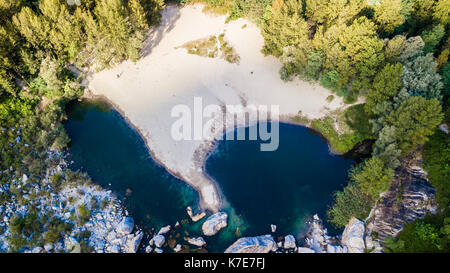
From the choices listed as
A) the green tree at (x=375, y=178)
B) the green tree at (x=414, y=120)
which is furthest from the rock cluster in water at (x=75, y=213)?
the green tree at (x=414, y=120)

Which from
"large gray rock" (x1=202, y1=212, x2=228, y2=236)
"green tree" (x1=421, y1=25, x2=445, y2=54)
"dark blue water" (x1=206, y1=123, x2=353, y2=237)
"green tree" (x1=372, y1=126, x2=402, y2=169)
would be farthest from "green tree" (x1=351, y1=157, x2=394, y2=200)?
"green tree" (x1=421, y1=25, x2=445, y2=54)

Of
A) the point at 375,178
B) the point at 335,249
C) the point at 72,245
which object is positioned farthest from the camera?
the point at 335,249

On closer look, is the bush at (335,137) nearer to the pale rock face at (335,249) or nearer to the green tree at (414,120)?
the green tree at (414,120)

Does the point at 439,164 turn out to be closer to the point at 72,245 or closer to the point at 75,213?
the point at 72,245

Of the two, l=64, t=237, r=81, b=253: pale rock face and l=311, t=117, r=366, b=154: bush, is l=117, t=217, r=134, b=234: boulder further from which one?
l=311, t=117, r=366, b=154: bush

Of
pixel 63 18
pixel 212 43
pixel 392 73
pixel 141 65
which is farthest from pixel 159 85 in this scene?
pixel 392 73

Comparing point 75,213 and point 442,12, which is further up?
point 442,12

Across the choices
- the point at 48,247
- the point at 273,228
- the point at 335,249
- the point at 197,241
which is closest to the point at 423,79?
A: the point at 335,249
